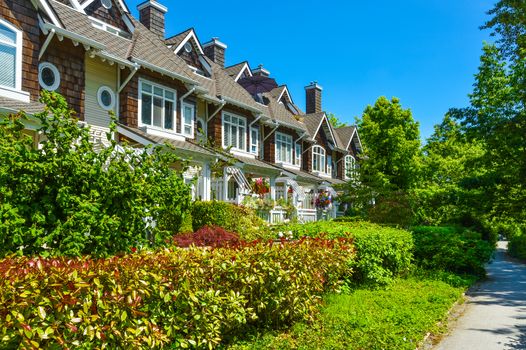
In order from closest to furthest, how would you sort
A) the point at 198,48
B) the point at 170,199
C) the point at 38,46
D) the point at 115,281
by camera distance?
1. the point at 115,281
2. the point at 170,199
3. the point at 38,46
4. the point at 198,48

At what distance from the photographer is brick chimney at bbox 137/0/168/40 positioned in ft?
78.9

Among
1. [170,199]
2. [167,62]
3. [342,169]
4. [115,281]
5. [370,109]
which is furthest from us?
[342,169]

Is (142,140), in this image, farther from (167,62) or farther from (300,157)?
(300,157)

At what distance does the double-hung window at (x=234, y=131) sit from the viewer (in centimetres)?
2438

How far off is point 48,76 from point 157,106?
194 inches

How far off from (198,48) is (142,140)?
9.96 meters

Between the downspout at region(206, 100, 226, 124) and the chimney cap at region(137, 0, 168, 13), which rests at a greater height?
the chimney cap at region(137, 0, 168, 13)

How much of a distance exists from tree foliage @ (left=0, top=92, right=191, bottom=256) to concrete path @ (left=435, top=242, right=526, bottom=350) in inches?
207

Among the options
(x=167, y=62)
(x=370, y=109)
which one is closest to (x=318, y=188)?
(x=370, y=109)

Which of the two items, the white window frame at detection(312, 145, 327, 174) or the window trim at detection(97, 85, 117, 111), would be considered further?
the white window frame at detection(312, 145, 327, 174)

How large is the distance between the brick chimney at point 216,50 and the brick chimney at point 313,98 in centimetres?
1325

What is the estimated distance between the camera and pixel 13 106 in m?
12.1

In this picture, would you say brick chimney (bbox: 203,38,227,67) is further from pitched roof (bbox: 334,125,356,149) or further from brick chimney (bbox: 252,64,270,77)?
pitched roof (bbox: 334,125,356,149)

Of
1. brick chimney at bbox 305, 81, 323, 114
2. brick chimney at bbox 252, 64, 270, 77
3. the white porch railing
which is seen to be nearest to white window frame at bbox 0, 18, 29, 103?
the white porch railing
